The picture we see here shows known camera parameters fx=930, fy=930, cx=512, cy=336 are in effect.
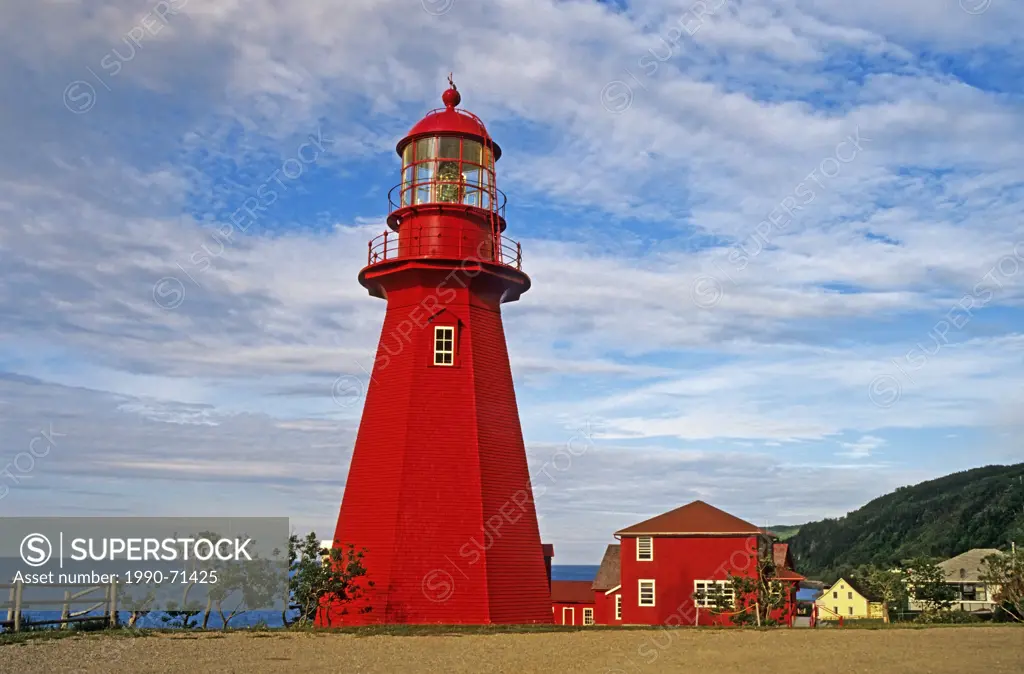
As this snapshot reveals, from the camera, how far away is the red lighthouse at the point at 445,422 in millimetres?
22250

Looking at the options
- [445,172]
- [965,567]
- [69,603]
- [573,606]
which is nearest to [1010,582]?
[573,606]

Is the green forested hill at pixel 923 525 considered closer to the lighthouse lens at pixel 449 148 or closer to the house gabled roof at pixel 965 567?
the house gabled roof at pixel 965 567

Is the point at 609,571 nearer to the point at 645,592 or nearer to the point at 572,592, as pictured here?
the point at 572,592

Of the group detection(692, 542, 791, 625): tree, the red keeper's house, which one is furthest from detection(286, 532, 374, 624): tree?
the red keeper's house

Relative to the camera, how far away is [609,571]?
152 ft

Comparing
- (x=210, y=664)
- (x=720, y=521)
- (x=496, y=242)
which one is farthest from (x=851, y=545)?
(x=210, y=664)

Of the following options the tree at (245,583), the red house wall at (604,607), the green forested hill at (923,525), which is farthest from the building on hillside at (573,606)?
the green forested hill at (923,525)

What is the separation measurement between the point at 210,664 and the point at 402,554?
677cm

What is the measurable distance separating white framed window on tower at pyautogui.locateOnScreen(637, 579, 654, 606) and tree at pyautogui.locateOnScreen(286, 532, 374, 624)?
61.3 ft

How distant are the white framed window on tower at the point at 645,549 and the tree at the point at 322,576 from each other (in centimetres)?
1873

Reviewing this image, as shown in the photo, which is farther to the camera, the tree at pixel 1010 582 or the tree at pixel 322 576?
the tree at pixel 1010 582

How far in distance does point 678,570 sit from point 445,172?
2066 cm

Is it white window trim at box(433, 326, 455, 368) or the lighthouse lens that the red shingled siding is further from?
the lighthouse lens

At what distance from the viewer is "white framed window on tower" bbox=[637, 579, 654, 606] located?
125 ft
